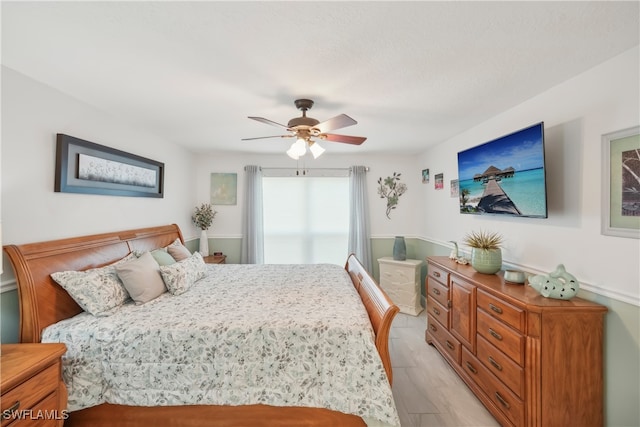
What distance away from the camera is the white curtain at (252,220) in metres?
4.35

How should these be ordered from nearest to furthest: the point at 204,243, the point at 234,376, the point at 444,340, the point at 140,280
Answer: the point at 234,376 < the point at 140,280 < the point at 444,340 < the point at 204,243

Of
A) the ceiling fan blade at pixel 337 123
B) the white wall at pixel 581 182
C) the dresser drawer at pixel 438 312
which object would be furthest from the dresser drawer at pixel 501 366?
the ceiling fan blade at pixel 337 123

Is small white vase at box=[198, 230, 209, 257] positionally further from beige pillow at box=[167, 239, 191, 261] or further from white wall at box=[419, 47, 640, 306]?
white wall at box=[419, 47, 640, 306]

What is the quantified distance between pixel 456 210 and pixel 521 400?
85.3 inches

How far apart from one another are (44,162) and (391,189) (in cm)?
427

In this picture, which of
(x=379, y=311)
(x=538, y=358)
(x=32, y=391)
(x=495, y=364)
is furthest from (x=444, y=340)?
(x=32, y=391)

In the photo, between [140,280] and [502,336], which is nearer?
[502,336]

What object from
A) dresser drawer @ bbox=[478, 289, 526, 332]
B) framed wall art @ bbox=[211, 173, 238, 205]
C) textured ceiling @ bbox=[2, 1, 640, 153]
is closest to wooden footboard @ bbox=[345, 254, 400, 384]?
dresser drawer @ bbox=[478, 289, 526, 332]

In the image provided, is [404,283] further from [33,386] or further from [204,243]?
[33,386]

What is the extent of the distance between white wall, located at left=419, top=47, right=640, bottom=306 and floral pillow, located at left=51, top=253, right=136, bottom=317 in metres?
3.38

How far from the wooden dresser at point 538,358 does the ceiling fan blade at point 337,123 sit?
166 cm

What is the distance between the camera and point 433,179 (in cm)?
404

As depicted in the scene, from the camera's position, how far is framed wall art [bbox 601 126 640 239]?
1.50 metres

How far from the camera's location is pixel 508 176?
2240 millimetres
